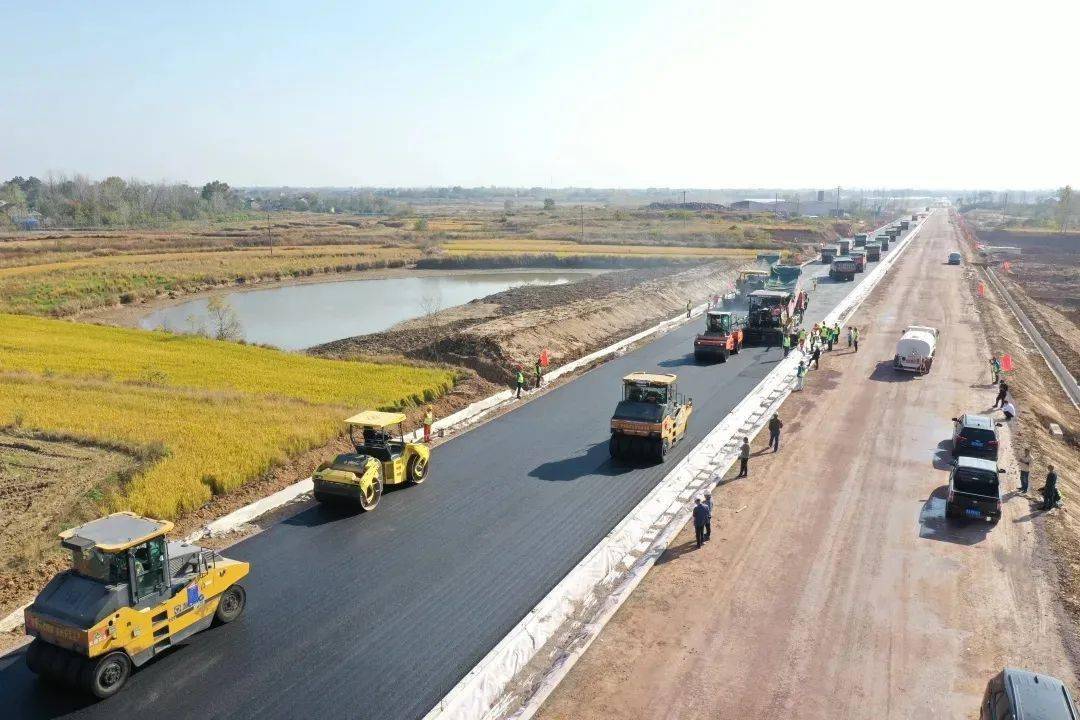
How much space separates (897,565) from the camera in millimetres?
14805

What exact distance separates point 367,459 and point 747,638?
8.92 metres

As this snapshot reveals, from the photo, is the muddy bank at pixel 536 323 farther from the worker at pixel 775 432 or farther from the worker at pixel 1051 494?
the worker at pixel 1051 494

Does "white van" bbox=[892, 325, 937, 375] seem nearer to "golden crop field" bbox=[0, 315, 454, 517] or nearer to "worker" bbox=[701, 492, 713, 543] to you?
"golden crop field" bbox=[0, 315, 454, 517]

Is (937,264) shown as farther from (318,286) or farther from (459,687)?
(459,687)

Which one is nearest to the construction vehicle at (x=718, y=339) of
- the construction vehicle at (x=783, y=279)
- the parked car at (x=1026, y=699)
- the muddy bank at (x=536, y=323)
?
the muddy bank at (x=536, y=323)

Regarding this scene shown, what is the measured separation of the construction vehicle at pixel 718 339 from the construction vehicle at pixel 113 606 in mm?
23723

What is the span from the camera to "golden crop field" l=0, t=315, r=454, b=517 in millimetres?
17891

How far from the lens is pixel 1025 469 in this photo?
19.2m

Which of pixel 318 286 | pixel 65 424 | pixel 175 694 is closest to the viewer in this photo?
pixel 175 694

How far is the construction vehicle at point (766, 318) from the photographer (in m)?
35.4

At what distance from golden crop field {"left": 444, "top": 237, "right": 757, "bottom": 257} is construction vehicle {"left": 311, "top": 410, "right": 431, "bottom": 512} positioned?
6362 centimetres

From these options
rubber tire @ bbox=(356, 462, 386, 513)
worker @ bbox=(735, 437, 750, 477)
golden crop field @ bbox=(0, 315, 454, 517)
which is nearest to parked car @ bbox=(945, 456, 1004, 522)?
worker @ bbox=(735, 437, 750, 477)

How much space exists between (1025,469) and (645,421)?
9.64m

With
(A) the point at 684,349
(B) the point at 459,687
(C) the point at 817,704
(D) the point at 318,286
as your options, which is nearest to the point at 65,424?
(B) the point at 459,687
